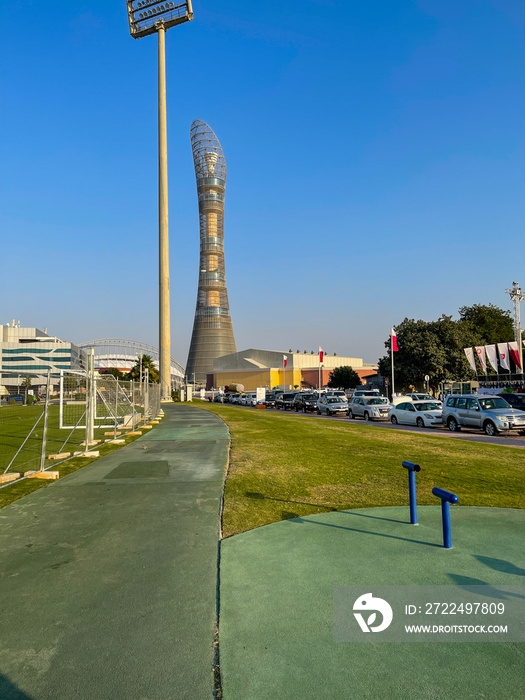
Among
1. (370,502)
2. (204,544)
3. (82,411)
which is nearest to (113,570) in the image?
(204,544)

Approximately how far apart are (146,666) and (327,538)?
→ 3.02 meters

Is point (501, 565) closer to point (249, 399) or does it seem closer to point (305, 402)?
point (305, 402)

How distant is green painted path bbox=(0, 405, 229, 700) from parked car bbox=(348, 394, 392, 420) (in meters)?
21.9

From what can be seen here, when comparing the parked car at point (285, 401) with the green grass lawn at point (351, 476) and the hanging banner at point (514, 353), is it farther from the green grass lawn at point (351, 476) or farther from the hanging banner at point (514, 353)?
the green grass lawn at point (351, 476)

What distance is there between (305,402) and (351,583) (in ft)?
123

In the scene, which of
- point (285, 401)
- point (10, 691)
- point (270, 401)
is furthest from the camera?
point (270, 401)

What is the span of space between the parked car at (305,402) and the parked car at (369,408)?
28.8ft

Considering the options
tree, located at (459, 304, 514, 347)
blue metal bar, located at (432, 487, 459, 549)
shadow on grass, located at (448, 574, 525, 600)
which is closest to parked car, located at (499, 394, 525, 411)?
blue metal bar, located at (432, 487, 459, 549)

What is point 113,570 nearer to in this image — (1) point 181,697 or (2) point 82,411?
(1) point 181,697

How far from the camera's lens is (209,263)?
129750mm

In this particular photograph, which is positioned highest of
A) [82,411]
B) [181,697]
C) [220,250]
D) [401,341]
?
[220,250]

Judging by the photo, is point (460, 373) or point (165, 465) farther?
point (460, 373)

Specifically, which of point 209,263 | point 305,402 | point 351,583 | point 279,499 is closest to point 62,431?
point 279,499

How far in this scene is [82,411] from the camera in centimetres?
1672
